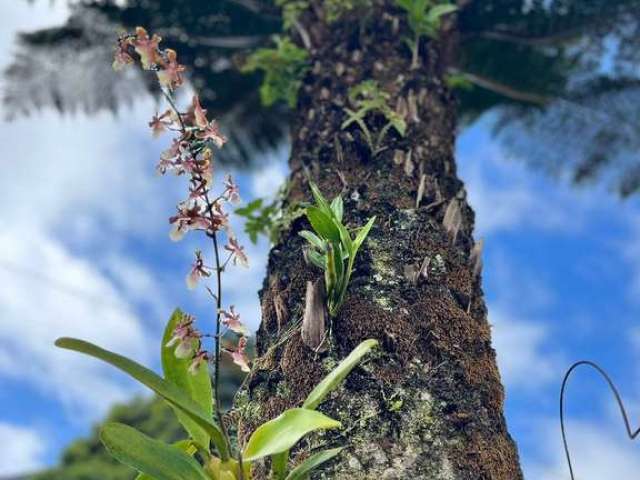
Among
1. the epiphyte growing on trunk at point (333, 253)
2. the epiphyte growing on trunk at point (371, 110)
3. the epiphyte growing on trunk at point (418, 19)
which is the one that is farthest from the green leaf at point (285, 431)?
the epiphyte growing on trunk at point (418, 19)

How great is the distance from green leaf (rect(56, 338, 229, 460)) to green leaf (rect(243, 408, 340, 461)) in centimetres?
6

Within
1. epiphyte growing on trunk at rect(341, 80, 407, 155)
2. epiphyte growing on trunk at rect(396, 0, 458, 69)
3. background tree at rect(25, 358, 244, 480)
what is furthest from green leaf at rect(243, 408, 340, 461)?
background tree at rect(25, 358, 244, 480)


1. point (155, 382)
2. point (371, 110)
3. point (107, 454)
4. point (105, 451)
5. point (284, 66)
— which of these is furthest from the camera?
point (107, 454)

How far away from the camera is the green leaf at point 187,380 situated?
119 centimetres

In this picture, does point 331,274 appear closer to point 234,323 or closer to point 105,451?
point 234,323

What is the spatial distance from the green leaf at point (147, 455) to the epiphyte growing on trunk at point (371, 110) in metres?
0.97

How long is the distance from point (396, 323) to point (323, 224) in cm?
24

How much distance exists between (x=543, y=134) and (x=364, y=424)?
9.58 ft

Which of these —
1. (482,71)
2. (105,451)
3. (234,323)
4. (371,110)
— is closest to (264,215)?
(371,110)

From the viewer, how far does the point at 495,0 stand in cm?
315

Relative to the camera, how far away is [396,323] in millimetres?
1424

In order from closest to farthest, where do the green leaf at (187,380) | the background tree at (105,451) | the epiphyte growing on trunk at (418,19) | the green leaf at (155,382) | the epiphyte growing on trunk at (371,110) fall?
the green leaf at (155,382) → the green leaf at (187,380) → the epiphyte growing on trunk at (371,110) → the epiphyte growing on trunk at (418,19) → the background tree at (105,451)

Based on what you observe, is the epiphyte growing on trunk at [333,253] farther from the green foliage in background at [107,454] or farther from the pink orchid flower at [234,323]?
the green foliage in background at [107,454]

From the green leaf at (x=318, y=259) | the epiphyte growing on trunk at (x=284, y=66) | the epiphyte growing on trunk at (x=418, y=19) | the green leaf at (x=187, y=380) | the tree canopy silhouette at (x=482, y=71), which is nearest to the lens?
the green leaf at (x=187, y=380)
